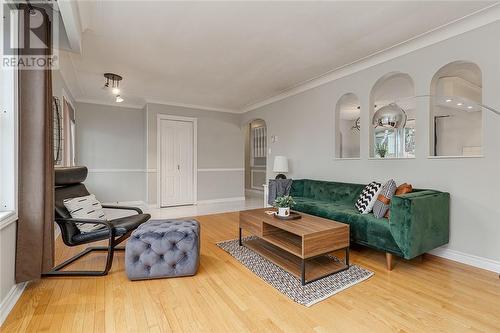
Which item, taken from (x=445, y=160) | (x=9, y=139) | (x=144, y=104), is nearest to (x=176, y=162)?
(x=144, y=104)

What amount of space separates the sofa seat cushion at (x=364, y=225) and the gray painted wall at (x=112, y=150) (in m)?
4.61

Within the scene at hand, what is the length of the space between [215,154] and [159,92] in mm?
2034

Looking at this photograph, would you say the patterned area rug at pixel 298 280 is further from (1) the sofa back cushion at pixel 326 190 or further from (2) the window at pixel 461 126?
(2) the window at pixel 461 126

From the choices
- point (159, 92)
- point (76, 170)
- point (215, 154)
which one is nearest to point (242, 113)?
point (215, 154)

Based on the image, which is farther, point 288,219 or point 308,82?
point 308,82

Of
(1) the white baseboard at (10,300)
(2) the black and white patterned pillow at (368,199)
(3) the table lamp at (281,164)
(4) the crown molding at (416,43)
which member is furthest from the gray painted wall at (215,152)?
(2) the black and white patterned pillow at (368,199)

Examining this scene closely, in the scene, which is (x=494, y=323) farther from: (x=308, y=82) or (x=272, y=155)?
(x=272, y=155)

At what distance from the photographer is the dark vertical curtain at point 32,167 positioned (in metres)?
1.91

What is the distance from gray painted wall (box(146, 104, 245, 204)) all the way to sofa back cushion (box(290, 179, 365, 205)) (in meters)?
2.70

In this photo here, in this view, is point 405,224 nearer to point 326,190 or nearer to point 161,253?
point 326,190

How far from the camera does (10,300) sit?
5.77 feet

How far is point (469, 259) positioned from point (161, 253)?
3028 millimetres

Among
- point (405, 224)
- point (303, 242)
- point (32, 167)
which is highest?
point (32, 167)

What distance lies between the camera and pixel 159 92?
5039 millimetres
